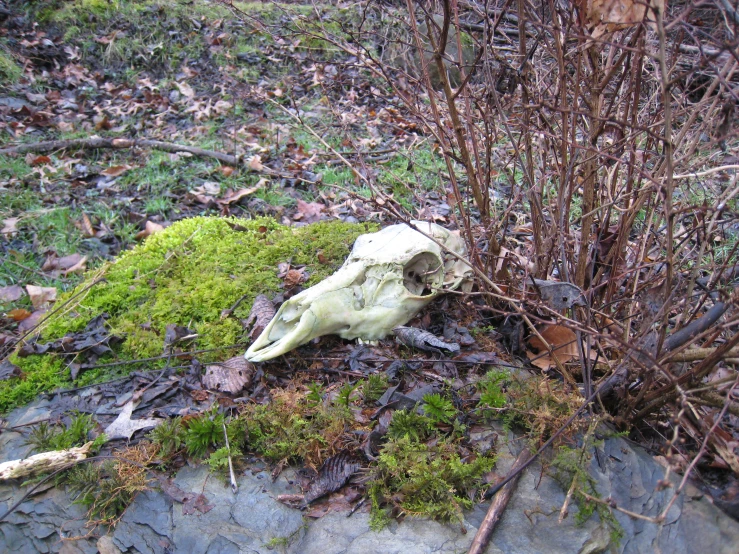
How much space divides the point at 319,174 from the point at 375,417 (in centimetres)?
418

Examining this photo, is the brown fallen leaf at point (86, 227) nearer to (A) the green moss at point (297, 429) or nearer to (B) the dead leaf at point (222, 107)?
(B) the dead leaf at point (222, 107)

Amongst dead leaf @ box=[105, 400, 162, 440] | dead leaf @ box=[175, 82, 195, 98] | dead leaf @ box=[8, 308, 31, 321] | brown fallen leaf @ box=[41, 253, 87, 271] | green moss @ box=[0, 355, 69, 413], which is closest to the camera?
dead leaf @ box=[105, 400, 162, 440]

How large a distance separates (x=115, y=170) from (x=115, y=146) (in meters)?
0.56

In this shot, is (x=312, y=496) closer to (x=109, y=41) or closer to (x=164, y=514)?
(x=164, y=514)

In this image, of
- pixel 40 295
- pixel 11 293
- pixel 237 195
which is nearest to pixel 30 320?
pixel 40 295

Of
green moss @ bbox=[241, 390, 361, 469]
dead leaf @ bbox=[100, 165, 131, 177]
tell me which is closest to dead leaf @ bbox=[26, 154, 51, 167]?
dead leaf @ bbox=[100, 165, 131, 177]

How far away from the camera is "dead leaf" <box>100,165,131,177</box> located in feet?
21.3

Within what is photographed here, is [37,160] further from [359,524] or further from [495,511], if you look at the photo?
[495,511]

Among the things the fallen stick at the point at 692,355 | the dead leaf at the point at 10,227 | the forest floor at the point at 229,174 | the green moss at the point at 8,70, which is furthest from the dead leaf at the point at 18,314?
the green moss at the point at 8,70

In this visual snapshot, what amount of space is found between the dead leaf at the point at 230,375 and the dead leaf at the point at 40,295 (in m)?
2.16

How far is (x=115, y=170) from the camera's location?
21.4 ft

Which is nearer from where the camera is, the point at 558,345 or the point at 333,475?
the point at 333,475

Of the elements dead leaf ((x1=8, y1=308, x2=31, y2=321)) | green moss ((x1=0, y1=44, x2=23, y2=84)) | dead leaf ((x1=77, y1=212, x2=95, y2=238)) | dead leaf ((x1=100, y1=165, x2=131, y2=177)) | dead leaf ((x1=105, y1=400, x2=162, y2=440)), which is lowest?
dead leaf ((x1=8, y1=308, x2=31, y2=321))

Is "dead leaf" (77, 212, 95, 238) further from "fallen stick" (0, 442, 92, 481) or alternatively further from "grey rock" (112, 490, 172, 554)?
"grey rock" (112, 490, 172, 554)
